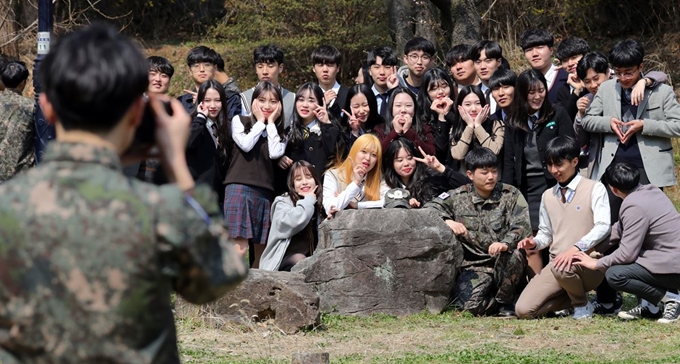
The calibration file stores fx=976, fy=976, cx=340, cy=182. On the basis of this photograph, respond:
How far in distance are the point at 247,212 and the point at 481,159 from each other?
1865 mm

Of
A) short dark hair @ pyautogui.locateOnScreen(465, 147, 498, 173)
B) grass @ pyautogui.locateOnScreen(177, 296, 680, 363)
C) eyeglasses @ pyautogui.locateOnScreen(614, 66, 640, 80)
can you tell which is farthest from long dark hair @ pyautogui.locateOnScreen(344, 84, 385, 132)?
eyeglasses @ pyautogui.locateOnScreen(614, 66, 640, 80)

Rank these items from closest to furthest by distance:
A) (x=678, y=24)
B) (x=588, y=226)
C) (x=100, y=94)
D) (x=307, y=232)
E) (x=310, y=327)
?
(x=100, y=94) < (x=310, y=327) < (x=588, y=226) < (x=307, y=232) < (x=678, y=24)

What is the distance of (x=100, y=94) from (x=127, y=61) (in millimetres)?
105

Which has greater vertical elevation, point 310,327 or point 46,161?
point 46,161

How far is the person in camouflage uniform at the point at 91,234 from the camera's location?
7.10 ft

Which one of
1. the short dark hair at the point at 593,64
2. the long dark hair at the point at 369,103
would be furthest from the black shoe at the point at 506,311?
the short dark hair at the point at 593,64

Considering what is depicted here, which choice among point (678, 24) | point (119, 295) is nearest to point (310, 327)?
Answer: point (119, 295)

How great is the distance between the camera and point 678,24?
53.2ft

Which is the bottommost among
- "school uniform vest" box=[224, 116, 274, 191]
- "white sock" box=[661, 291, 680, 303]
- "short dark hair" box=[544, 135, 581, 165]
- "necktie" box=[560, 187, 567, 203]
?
"white sock" box=[661, 291, 680, 303]

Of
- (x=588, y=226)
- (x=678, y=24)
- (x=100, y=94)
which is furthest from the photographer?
(x=678, y=24)

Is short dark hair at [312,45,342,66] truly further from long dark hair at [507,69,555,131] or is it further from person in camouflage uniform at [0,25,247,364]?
person in camouflage uniform at [0,25,247,364]

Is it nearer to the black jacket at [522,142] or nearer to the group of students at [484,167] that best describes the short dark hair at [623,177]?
the group of students at [484,167]

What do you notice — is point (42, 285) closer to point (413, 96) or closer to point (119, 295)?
point (119, 295)

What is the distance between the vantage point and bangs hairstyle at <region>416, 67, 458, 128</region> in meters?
8.27
